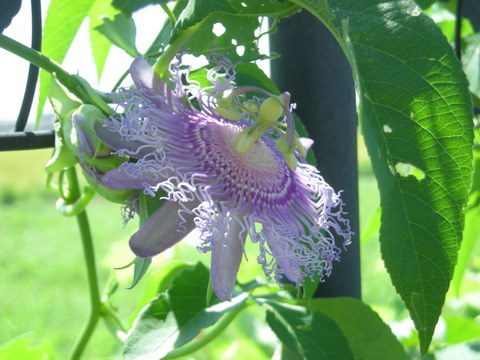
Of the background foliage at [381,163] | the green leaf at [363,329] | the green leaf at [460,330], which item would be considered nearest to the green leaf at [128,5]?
the background foliage at [381,163]

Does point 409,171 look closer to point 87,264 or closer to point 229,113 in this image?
point 229,113

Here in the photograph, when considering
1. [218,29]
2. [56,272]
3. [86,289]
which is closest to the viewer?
[218,29]

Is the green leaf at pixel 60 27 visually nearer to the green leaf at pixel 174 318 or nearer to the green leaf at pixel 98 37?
the green leaf at pixel 98 37

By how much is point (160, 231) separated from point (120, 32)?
229 millimetres

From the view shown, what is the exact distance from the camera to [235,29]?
0.45m

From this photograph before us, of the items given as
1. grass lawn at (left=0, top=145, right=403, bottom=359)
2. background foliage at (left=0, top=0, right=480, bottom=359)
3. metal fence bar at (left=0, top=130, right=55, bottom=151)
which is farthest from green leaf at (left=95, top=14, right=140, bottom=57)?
grass lawn at (left=0, top=145, right=403, bottom=359)

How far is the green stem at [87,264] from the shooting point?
54 cm

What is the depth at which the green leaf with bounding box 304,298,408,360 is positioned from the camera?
598mm

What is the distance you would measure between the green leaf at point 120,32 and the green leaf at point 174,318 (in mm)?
191

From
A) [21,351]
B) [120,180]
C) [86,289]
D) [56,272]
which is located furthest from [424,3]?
[56,272]

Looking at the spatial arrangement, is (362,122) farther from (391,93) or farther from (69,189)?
(69,189)

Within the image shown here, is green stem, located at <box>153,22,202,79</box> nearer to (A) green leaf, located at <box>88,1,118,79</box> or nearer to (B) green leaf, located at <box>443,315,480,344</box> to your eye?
(A) green leaf, located at <box>88,1,118,79</box>

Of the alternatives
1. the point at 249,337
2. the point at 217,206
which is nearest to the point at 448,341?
the point at 249,337

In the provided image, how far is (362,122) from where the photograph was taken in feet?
1.18
